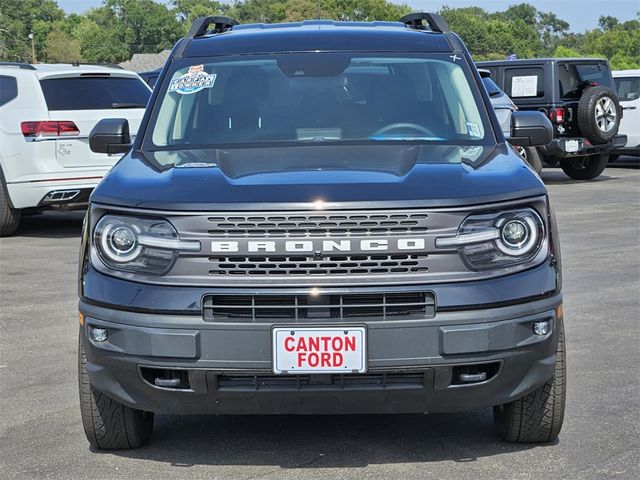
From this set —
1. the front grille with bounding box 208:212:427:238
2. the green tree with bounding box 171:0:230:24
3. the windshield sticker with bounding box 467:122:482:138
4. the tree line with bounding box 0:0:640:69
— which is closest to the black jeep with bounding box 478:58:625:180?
the windshield sticker with bounding box 467:122:482:138

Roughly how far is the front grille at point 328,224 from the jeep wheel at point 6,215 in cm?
828

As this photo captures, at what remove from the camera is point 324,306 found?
4137 millimetres

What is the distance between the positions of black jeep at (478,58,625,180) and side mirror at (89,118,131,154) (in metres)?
12.8

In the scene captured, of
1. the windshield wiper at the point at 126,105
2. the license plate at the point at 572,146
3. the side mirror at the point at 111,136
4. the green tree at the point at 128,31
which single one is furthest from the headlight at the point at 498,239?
the green tree at the point at 128,31

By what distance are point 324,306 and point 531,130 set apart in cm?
204

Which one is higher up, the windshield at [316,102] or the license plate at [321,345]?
the windshield at [316,102]

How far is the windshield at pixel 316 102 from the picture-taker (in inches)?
211

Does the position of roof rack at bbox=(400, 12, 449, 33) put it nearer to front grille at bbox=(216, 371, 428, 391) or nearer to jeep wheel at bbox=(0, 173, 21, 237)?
front grille at bbox=(216, 371, 428, 391)

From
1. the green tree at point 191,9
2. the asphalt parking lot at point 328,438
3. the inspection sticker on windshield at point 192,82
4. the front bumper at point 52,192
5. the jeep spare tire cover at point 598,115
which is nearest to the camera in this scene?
the asphalt parking lot at point 328,438

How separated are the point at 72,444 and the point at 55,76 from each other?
7746mm

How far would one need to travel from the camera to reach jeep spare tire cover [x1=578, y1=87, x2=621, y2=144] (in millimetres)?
18156

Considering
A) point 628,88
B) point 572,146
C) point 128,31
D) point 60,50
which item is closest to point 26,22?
point 128,31

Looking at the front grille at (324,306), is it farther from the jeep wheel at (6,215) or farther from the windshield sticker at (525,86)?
the windshield sticker at (525,86)

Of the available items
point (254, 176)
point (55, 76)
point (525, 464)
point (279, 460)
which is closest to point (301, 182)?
point (254, 176)
